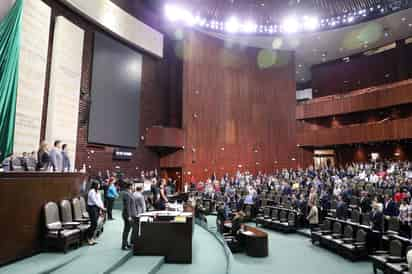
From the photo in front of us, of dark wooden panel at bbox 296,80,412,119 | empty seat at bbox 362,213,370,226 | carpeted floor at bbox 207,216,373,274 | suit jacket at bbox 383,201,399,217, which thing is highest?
dark wooden panel at bbox 296,80,412,119

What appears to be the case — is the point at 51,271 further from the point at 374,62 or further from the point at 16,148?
the point at 374,62

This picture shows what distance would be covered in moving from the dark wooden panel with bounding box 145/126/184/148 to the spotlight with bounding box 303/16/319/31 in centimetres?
1154

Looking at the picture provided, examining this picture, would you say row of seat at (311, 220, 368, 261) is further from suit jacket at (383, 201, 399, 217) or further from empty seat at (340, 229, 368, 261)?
suit jacket at (383, 201, 399, 217)

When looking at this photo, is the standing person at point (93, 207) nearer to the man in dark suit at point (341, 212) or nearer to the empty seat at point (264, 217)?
the man in dark suit at point (341, 212)

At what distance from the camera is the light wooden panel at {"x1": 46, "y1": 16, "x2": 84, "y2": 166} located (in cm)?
1325

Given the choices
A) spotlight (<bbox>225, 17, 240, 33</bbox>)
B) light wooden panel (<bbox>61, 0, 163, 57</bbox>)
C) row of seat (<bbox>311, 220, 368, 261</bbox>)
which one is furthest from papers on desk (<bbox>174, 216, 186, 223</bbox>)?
spotlight (<bbox>225, 17, 240, 33</bbox>)

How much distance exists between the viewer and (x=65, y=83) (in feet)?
46.0

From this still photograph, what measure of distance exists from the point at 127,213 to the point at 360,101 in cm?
2110

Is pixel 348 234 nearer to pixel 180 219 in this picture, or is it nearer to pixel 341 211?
pixel 341 211

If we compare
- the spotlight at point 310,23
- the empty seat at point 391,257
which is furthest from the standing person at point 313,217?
the spotlight at point 310,23

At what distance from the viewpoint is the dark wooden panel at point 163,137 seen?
782 inches

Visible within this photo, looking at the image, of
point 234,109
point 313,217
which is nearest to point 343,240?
point 313,217

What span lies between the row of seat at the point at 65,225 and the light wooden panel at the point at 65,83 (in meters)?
7.27

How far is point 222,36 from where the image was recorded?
24.2 metres
